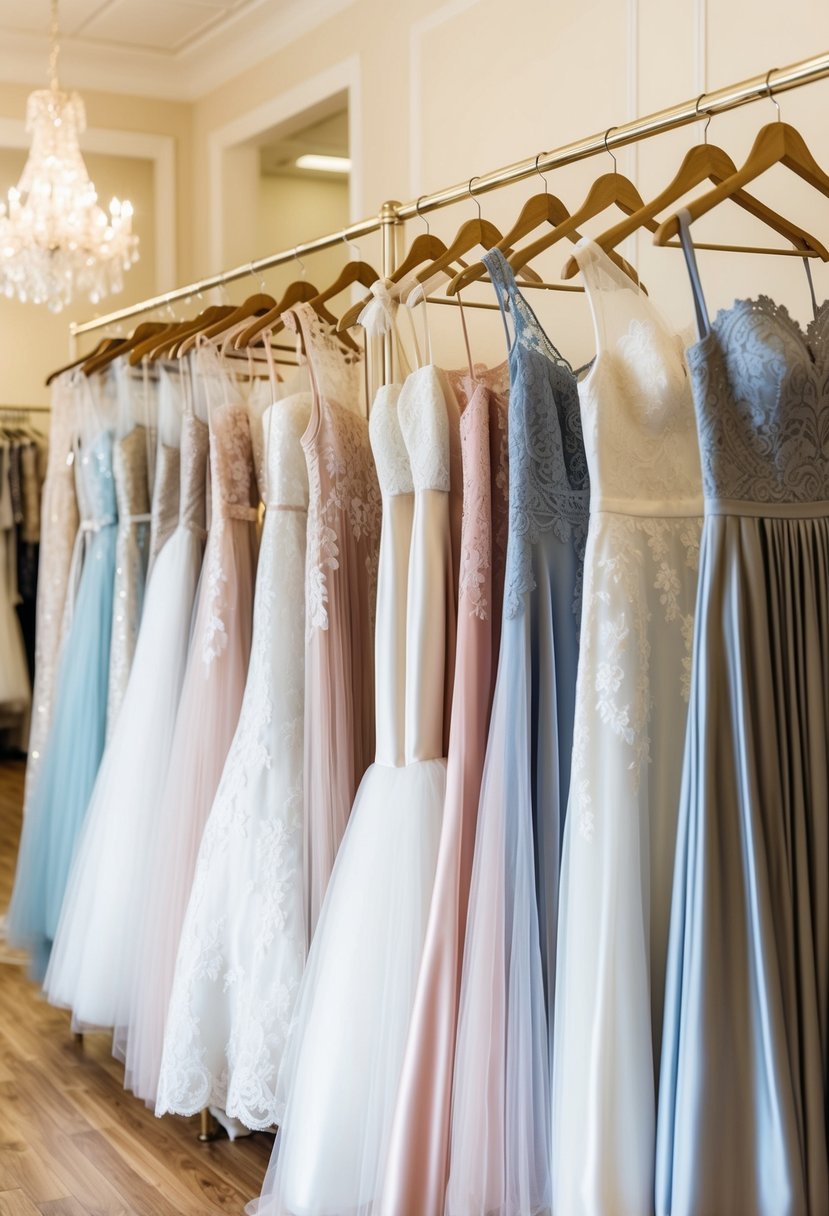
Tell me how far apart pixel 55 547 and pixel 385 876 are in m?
2.06

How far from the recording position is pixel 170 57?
5.34 meters

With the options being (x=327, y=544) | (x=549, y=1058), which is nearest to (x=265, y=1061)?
(x=549, y=1058)

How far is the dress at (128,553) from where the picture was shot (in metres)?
3.49

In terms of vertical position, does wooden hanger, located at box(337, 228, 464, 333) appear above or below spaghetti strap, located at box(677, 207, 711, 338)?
above

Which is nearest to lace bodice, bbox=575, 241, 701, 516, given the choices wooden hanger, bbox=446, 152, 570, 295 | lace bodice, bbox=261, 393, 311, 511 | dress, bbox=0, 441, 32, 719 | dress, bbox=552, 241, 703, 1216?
dress, bbox=552, 241, 703, 1216

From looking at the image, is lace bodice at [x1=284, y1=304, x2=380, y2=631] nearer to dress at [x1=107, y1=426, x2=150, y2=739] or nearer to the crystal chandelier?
dress at [x1=107, y1=426, x2=150, y2=739]

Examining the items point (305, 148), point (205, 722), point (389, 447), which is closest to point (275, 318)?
point (389, 447)

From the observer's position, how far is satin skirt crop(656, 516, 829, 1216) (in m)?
1.74

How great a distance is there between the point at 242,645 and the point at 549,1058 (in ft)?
3.96

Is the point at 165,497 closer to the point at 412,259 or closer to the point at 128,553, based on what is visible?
the point at 128,553

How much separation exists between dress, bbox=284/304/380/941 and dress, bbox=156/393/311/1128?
0.07 m

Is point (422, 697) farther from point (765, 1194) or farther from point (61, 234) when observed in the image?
point (61, 234)

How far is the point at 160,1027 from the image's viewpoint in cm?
286

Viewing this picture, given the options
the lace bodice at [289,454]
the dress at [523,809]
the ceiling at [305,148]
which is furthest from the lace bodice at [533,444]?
the ceiling at [305,148]
